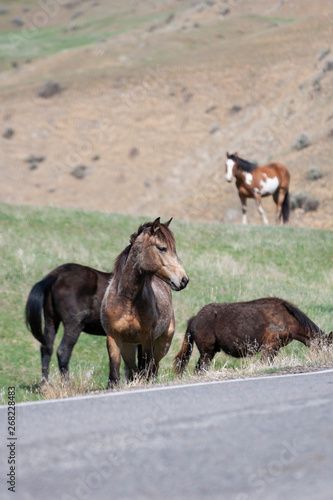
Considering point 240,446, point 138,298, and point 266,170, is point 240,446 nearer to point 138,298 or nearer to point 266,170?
point 138,298

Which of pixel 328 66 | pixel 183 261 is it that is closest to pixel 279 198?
pixel 183 261

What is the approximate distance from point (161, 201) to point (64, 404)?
132 feet

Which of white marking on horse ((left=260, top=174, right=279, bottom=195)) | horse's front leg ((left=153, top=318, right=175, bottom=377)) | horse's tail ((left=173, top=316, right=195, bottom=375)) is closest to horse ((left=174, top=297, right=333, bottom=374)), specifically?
horse's tail ((left=173, top=316, right=195, bottom=375))

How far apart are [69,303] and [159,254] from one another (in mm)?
3589

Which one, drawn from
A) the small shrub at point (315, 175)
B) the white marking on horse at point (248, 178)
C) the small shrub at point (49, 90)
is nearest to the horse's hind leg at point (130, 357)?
the white marking on horse at point (248, 178)

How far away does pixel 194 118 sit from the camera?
56.8 m

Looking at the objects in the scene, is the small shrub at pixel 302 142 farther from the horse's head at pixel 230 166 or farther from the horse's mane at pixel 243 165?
the horse's head at pixel 230 166

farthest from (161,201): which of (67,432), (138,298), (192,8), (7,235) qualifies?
(192,8)

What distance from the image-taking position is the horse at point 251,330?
36.8 ft

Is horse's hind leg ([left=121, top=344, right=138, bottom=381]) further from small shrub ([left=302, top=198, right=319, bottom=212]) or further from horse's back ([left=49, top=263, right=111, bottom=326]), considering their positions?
small shrub ([left=302, top=198, right=319, bottom=212])

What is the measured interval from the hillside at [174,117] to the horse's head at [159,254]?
24569 millimetres

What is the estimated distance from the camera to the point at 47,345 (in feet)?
38.5

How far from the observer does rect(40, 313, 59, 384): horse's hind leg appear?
38.1ft

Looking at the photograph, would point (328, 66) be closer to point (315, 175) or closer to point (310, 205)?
point (315, 175)
